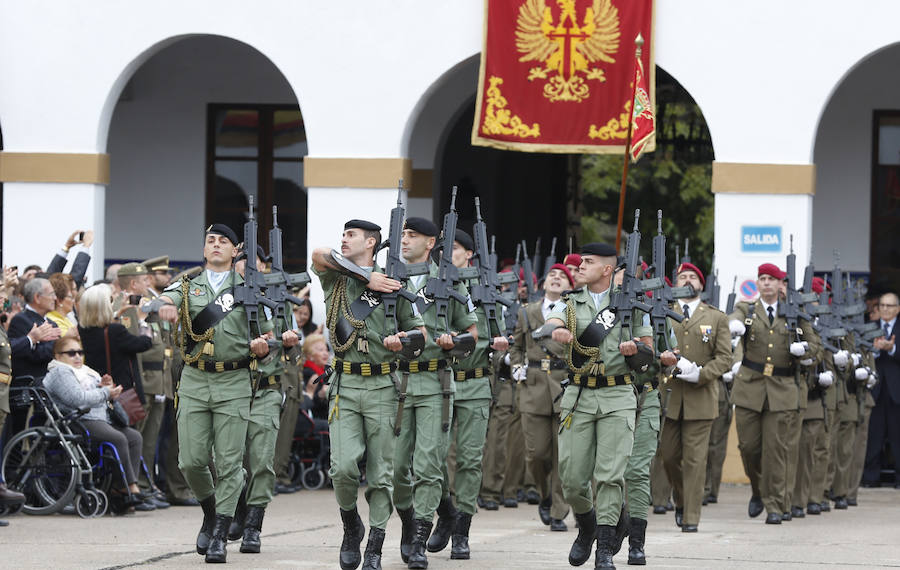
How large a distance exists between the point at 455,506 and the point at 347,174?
7063 mm

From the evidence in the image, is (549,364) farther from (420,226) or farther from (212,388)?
(212,388)

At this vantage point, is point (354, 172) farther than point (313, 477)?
Yes

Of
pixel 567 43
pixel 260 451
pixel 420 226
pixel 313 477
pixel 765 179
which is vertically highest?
pixel 567 43

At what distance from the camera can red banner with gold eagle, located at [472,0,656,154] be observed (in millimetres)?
16906

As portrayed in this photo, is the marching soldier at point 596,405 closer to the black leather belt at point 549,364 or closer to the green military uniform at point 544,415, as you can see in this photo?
Answer: the green military uniform at point 544,415

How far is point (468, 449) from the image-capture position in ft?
35.3

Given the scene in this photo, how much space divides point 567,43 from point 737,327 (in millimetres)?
4488

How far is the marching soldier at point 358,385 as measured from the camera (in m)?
9.27

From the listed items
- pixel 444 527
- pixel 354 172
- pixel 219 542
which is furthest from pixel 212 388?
pixel 354 172

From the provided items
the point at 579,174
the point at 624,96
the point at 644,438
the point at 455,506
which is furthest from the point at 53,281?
the point at 579,174

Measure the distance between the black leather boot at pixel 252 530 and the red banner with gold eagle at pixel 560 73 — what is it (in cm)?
734

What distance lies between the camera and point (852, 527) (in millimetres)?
13320

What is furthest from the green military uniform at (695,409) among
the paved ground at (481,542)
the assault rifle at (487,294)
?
the assault rifle at (487,294)

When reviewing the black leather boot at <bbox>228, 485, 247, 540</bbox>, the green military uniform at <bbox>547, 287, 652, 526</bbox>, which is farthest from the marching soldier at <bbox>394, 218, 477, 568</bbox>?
the black leather boot at <bbox>228, 485, 247, 540</bbox>
